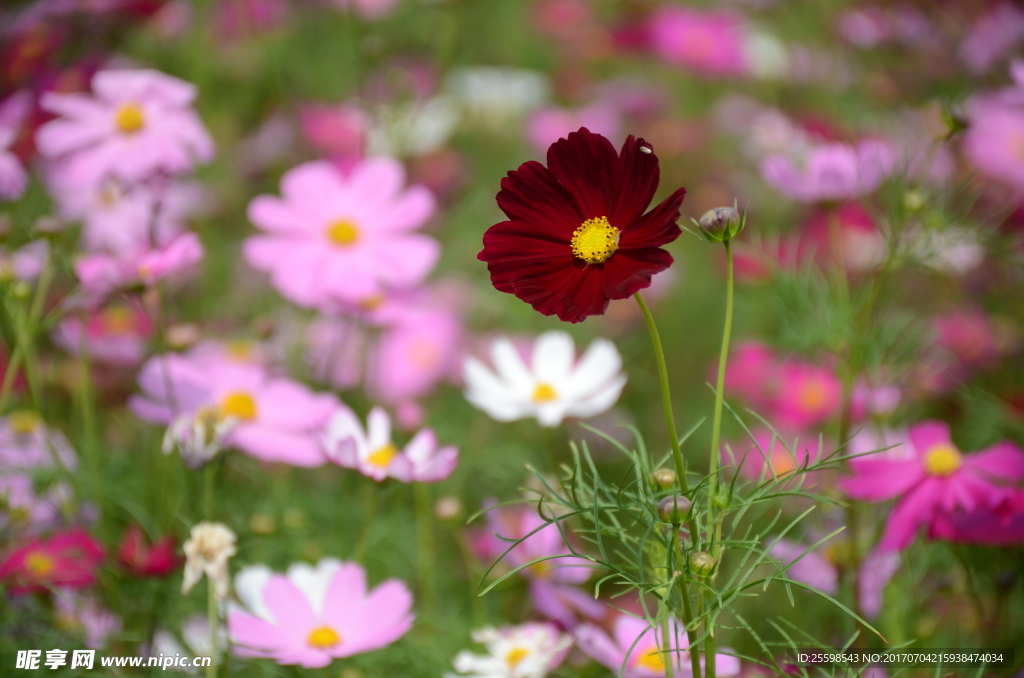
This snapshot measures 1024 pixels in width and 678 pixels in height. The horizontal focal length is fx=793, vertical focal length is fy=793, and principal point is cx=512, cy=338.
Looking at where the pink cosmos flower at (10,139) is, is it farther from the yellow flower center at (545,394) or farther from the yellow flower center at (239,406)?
the yellow flower center at (545,394)

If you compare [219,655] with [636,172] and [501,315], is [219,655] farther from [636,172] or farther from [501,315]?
[501,315]

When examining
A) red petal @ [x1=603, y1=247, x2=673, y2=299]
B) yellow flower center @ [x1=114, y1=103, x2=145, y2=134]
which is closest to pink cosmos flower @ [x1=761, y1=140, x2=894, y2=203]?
red petal @ [x1=603, y1=247, x2=673, y2=299]

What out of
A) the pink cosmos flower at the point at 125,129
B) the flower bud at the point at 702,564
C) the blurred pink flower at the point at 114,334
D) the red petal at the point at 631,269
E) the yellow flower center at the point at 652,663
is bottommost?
the yellow flower center at the point at 652,663

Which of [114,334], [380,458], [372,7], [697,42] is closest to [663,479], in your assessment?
[380,458]

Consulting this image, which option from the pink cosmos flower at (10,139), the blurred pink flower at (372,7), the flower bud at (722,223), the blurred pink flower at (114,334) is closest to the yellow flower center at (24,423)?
the blurred pink flower at (114,334)

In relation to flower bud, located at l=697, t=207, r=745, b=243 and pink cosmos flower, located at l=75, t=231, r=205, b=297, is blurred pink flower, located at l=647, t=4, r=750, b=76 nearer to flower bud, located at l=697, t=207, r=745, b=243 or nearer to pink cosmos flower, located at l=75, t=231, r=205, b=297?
pink cosmos flower, located at l=75, t=231, r=205, b=297

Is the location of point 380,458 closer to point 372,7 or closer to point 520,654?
point 520,654
